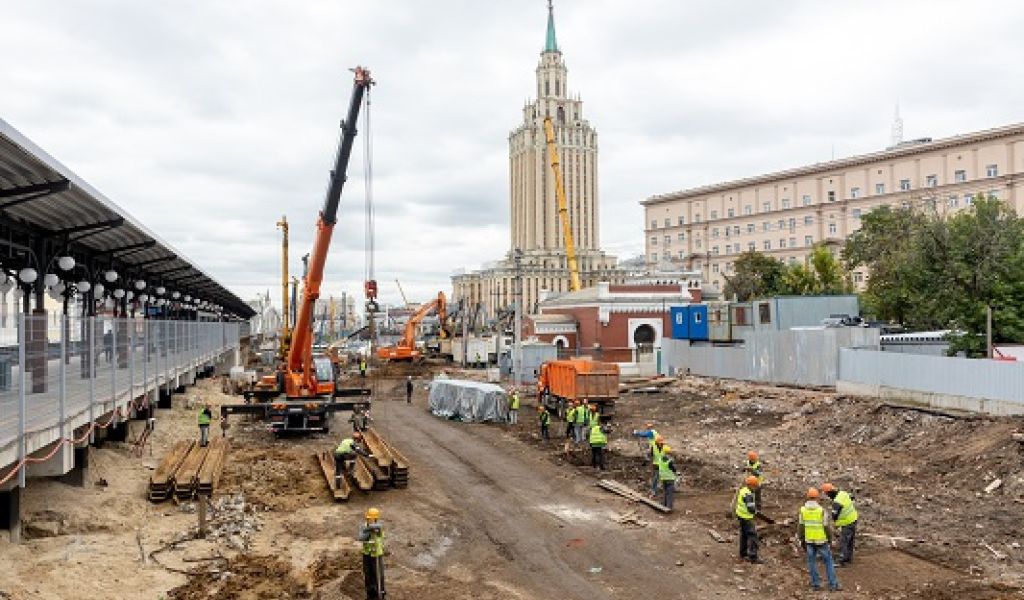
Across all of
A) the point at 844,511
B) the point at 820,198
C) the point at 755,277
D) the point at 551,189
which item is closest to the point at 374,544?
the point at 844,511

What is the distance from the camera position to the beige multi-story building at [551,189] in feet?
440

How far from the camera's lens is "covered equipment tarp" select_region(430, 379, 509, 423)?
33531 mm

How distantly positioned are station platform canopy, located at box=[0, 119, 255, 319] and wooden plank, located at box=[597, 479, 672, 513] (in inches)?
538

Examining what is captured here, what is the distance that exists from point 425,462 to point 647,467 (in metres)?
6.74

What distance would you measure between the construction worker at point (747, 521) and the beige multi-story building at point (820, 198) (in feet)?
161

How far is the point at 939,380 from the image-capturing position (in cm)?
2433

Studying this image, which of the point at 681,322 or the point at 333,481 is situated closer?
the point at 333,481

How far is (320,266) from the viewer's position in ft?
87.2

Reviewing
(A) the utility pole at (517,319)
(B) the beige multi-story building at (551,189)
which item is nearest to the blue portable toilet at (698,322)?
(A) the utility pole at (517,319)

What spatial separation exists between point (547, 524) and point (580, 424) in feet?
30.6

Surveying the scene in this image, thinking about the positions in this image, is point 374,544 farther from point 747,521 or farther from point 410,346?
point 410,346

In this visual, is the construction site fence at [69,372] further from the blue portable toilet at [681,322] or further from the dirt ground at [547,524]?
the blue portable toilet at [681,322]

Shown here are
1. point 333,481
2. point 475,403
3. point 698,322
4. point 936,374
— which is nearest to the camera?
point 333,481

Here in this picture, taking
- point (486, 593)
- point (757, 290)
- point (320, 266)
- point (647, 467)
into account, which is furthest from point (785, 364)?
point (757, 290)
